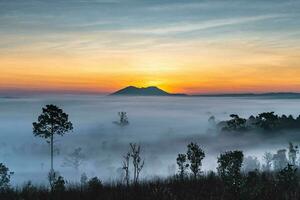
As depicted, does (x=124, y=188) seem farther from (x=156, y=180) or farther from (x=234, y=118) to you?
(x=234, y=118)

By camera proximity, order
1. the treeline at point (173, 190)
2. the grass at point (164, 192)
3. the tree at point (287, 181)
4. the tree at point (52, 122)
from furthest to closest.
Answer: the tree at point (52, 122) < the tree at point (287, 181) < the treeline at point (173, 190) < the grass at point (164, 192)

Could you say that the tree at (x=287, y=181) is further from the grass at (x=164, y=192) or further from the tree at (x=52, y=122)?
the tree at (x=52, y=122)

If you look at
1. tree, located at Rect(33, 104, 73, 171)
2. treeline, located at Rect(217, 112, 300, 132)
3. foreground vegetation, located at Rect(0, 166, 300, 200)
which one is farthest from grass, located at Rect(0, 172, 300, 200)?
treeline, located at Rect(217, 112, 300, 132)

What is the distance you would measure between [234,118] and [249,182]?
88.3 m

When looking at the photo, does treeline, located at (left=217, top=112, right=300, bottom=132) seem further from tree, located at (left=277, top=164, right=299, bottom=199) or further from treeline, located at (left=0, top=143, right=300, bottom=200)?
treeline, located at (left=0, top=143, right=300, bottom=200)

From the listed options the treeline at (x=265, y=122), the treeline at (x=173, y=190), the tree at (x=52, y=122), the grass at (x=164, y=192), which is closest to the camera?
the grass at (x=164, y=192)

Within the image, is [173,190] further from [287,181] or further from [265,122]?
[265,122]

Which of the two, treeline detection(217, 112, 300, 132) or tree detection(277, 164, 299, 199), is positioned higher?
tree detection(277, 164, 299, 199)

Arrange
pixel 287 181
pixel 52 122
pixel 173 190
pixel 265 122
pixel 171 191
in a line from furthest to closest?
pixel 265 122 → pixel 52 122 → pixel 287 181 → pixel 173 190 → pixel 171 191

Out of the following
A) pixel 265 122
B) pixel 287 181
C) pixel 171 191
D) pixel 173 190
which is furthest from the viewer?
pixel 265 122

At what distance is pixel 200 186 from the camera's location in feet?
48.4

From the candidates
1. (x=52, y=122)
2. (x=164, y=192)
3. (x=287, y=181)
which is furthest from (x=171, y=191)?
(x=52, y=122)

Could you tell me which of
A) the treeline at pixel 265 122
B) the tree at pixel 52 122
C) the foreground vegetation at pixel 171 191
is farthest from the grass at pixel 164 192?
the treeline at pixel 265 122

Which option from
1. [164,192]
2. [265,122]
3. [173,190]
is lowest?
[265,122]
